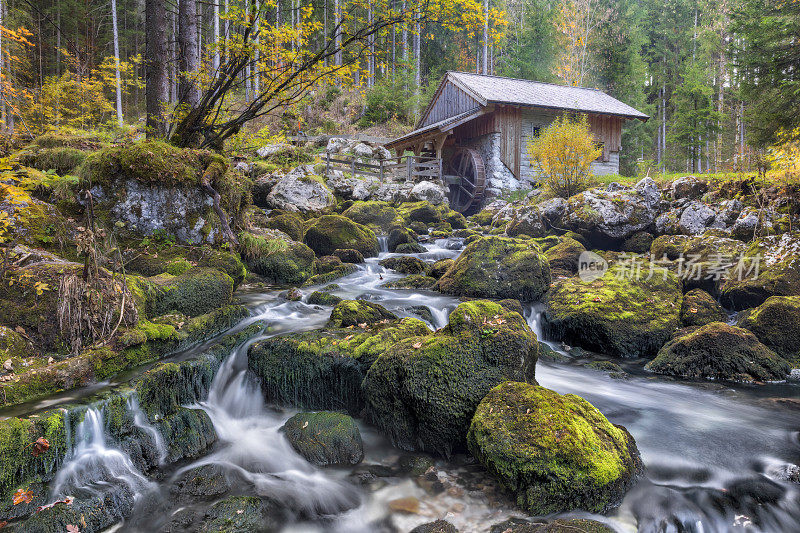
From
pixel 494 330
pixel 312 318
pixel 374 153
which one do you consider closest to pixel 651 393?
pixel 494 330

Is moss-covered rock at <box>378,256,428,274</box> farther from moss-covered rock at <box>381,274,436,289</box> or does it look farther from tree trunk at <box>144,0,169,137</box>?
tree trunk at <box>144,0,169,137</box>

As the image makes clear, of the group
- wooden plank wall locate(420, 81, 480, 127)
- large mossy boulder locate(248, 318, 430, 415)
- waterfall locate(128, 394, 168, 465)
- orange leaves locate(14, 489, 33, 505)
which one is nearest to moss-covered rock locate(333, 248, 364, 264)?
large mossy boulder locate(248, 318, 430, 415)

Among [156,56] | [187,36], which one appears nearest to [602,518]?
Result: [187,36]

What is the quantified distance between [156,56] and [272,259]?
4.19 metres

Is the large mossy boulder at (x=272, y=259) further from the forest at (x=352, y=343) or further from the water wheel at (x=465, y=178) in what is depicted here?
the water wheel at (x=465, y=178)

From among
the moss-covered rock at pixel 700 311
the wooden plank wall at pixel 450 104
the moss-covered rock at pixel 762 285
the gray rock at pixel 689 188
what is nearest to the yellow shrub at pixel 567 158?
the gray rock at pixel 689 188

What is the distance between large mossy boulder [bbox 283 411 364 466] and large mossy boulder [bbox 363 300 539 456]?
36 centimetres

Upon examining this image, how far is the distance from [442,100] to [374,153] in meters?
5.06

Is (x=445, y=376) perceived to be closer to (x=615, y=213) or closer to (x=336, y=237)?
(x=336, y=237)

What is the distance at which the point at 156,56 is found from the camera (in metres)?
7.32

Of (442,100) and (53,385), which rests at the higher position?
(442,100)

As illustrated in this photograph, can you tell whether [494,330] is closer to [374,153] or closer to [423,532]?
[423,532]

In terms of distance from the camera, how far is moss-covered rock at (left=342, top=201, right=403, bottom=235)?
14703 millimetres

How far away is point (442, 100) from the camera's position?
2519 centimetres
